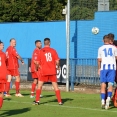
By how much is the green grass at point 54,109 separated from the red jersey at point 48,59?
1081 mm

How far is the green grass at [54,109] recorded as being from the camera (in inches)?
575

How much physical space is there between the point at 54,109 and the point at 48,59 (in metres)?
1.70

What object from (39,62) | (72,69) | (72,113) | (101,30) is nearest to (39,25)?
(101,30)

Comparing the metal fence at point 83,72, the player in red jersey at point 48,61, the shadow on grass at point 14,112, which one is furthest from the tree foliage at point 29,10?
the shadow on grass at point 14,112

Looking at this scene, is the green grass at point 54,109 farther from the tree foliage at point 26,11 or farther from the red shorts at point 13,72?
the tree foliage at point 26,11

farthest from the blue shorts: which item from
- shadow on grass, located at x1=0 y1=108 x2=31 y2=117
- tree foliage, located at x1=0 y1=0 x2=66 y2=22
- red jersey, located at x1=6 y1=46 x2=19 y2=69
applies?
tree foliage, located at x1=0 y1=0 x2=66 y2=22

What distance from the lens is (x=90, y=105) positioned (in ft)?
55.6

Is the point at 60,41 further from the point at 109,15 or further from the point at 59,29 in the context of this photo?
the point at 109,15

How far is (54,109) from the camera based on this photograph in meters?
15.8

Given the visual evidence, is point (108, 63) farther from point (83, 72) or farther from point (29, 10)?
point (29, 10)

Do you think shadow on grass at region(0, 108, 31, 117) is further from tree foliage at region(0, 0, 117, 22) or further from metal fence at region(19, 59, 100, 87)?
tree foliage at region(0, 0, 117, 22)

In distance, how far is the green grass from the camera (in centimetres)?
1459

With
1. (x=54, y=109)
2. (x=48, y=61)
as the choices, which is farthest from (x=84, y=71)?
(x=54, y=109)

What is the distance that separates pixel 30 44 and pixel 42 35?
0.99m
